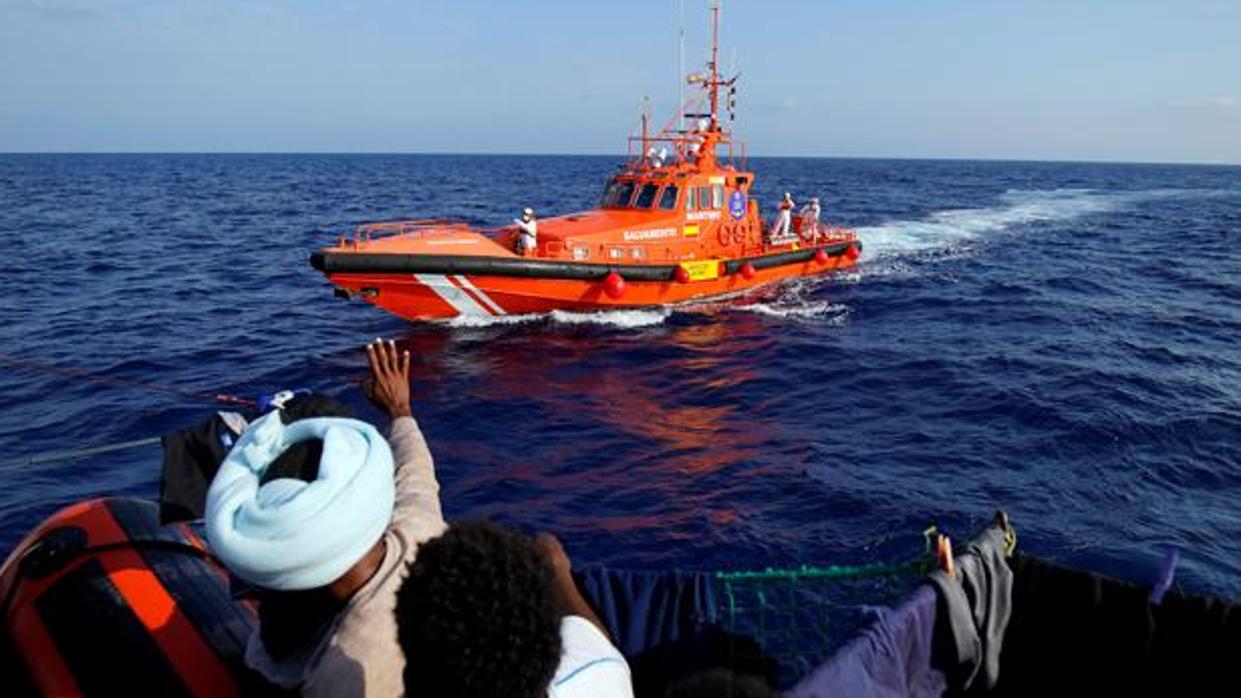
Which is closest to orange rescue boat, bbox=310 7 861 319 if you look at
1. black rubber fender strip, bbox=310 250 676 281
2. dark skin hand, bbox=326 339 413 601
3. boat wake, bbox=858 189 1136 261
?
black rubber fender strip, bbox=310 250 676 281

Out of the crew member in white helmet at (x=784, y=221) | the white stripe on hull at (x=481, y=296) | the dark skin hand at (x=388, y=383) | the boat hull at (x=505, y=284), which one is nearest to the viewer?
the dark skin hand at (x=388, y=383)

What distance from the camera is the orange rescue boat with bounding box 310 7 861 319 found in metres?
12.7

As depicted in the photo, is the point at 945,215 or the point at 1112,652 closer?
the point at 1112,652

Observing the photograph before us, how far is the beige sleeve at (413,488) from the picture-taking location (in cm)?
221

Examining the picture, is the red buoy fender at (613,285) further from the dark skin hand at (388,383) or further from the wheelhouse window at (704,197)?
the dark skin hand at (388,383)

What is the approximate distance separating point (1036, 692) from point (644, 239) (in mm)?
12289

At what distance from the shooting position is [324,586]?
1.86 m

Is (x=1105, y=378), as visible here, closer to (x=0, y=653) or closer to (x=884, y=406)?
(x=884, y=406)

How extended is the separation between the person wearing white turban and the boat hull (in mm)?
10815

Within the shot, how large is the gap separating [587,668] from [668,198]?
14.0 metres

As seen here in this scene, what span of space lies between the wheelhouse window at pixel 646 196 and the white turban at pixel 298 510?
45.8 feet

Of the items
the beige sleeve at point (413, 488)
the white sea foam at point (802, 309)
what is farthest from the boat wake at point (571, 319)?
the beige sleeve at point (413, 488)

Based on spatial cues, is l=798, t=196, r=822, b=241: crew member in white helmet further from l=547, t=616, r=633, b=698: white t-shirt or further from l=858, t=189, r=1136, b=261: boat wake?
l=547, t=616, r=633, b=698: white t-shirt

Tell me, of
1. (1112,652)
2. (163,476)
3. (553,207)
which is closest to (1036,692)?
(1112,652)
